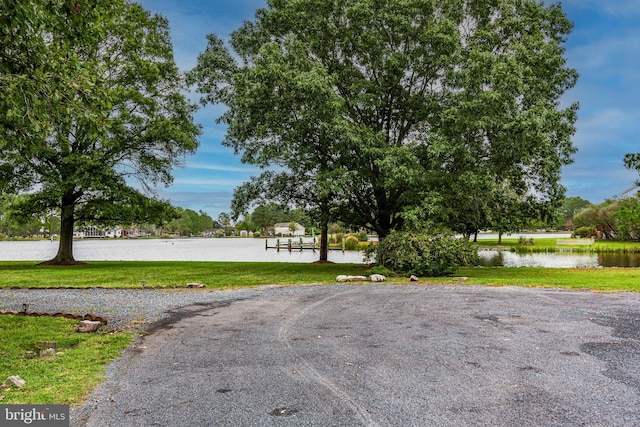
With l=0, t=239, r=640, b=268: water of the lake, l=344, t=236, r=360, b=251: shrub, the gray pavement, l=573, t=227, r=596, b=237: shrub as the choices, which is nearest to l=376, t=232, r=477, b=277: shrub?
the gray pavement

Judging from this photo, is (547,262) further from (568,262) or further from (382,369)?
(382,369)

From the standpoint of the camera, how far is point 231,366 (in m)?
5.66

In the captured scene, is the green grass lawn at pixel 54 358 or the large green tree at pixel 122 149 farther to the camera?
the large green tree at pixel 122 149

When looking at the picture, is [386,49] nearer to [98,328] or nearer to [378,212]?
[378,212]

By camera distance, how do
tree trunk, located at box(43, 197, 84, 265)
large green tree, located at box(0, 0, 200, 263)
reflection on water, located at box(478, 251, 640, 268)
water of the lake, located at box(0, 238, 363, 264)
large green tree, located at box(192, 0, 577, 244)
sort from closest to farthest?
large green tree, located at box(192, 0, 577, 244)
large green tree, located at box(0, 0, 200, 263)
tree trunk, located at box(43, 197, 84, 265)
reflection on water, located at box(478, 251, 640, 268)
water of the lake, located at box(0, 238, 363, 264)

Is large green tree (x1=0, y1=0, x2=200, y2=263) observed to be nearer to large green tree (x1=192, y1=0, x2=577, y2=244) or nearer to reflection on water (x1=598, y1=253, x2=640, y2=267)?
large green tree (x1=192, y1=0, x2=577, y2=244)

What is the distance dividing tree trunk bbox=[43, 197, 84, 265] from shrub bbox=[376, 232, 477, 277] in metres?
19.2

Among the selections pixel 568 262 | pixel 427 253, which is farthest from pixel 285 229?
pixel 427 253

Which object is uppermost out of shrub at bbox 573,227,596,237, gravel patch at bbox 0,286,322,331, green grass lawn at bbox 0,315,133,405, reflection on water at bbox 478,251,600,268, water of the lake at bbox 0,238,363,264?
shrub at bbox 573,227,596,237

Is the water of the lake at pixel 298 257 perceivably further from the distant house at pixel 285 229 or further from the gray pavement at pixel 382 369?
the distant house at pixel 285 229

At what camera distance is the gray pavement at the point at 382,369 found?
417cm

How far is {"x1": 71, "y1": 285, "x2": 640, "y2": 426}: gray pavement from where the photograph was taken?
4172mm

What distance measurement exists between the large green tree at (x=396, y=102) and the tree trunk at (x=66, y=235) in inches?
429

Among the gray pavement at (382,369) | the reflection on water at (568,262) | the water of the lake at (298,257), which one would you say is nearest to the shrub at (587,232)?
the water of the lake at (298,257)
